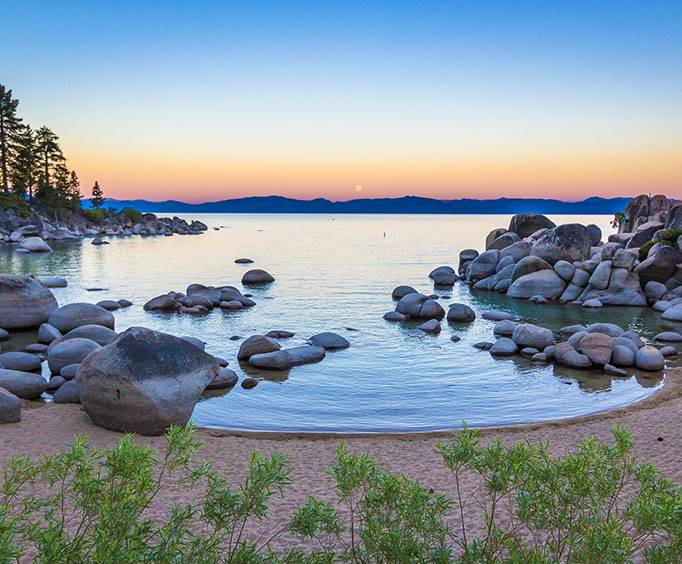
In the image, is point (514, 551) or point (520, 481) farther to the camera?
point (520, 481)

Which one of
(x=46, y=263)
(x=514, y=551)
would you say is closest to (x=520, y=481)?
(x=514, y=551)

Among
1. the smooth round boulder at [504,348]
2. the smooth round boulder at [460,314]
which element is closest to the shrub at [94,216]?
the smooth round boulder at [460,314]

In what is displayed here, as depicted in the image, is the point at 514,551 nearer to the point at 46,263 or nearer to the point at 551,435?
the point at 551,435

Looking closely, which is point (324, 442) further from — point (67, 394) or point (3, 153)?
point (3, 153)

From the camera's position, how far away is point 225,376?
16.8m

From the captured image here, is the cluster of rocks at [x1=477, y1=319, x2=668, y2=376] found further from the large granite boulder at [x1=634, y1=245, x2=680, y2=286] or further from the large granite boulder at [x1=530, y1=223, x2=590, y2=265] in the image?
the large granite boulder at [x1=530, y1=223, x2=590, y2=265]

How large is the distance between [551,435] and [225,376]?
9149 millimetres

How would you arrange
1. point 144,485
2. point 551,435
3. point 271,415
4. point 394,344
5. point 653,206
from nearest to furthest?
point 144,485 → point 551,435 → point 271,415 → point 394,344 → point 653,206

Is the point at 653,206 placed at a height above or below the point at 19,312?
above

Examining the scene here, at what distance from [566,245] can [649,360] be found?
19080mm

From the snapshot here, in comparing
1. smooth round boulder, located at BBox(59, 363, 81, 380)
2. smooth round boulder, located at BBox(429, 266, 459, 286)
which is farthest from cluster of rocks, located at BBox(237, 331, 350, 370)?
smooth round boulder, located at BBox(429, 266, 459, 286)

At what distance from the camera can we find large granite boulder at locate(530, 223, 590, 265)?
36.4m

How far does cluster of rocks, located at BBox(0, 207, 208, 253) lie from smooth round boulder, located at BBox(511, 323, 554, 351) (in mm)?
55596

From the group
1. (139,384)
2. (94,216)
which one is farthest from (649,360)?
(94,216)
